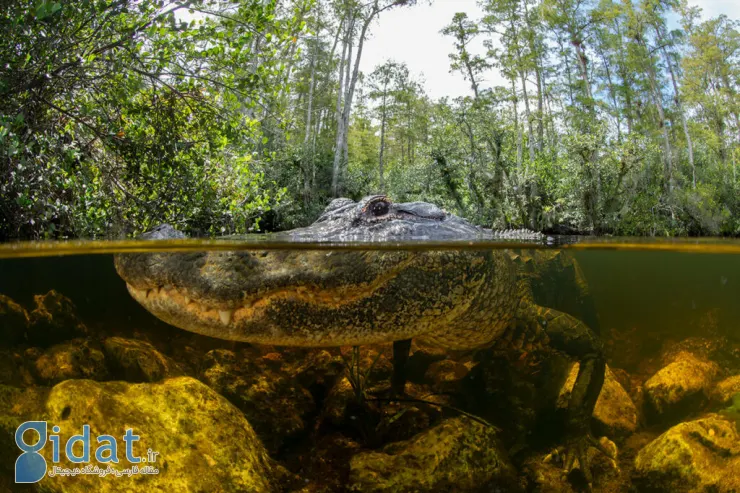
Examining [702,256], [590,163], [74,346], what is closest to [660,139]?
[590,163]

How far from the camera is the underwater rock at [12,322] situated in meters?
3.23

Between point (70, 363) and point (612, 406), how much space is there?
3309 millimetres

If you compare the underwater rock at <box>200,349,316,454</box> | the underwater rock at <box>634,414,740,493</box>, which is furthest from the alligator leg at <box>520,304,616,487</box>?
the underwater rock at <box>200,349,316,454</box>

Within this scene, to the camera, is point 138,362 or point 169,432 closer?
point 169,432

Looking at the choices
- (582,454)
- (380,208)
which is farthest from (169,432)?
(380,208)

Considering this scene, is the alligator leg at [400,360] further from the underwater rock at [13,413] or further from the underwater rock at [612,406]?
the underwater rock at [13,413]

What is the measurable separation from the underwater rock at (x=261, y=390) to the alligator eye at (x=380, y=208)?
215cm

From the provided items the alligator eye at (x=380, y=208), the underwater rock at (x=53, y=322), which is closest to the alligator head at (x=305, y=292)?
the underwater rock at (x=53, y=322)

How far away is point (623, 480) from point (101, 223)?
26.0ft

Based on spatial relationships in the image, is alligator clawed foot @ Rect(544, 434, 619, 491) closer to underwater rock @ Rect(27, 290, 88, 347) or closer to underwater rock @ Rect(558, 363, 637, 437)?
underwater rock @ Rect(558, 363, 637, 437)

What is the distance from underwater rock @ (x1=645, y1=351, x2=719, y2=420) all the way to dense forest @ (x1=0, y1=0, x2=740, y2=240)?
5.69 m

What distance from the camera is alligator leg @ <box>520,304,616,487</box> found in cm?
274

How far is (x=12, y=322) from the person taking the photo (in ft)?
10.9

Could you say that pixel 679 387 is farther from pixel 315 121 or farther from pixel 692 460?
pixel 315 121
